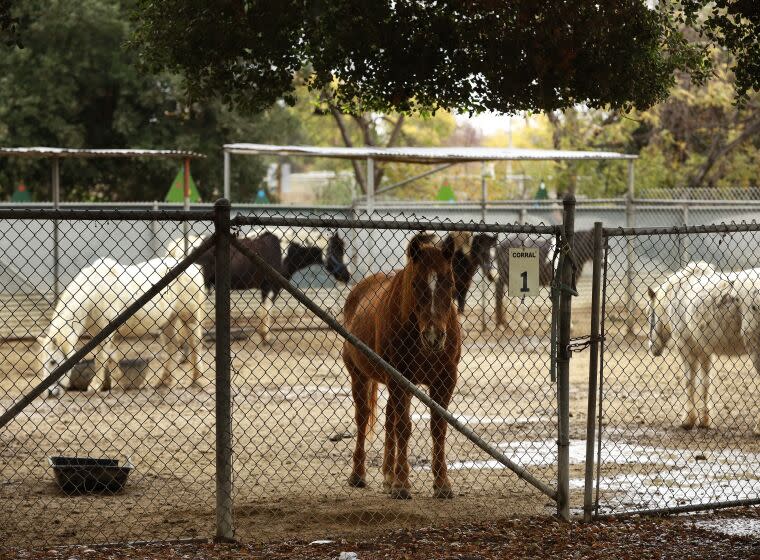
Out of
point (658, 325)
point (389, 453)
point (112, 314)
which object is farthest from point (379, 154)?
point (389, 453)

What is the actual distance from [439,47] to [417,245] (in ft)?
5.53

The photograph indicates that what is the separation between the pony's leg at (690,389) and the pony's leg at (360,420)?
3632mm

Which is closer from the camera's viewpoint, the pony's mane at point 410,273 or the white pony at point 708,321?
the pony's mane at point 410,273

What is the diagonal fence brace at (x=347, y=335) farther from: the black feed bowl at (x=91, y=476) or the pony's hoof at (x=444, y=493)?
the black feed bowl at (x=91, y=476)

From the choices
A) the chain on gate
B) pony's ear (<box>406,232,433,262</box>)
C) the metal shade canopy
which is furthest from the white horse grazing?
the chain on gate

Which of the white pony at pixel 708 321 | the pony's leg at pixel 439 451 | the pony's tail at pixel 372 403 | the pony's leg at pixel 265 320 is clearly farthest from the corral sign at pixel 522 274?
the pony's leg at pixel 265 320

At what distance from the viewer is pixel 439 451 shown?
23.0 feet

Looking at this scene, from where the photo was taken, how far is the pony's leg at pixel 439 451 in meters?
7.00

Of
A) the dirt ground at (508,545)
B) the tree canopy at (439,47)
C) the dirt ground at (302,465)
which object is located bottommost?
the dirt ground at (302,465)

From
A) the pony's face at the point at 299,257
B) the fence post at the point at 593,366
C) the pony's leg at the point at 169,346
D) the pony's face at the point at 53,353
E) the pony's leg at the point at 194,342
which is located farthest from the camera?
the pony's face at the point at 299,257

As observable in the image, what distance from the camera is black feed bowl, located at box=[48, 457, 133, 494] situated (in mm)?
7219

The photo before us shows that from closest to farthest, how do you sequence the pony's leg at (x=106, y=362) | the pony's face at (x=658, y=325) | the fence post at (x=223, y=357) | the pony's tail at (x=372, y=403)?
the fence post at (x=223, y=357), the pony's tail at (x=372, y=403), the pony's face at (x=658, y=325), the pony's leg at (x=106, y=362)

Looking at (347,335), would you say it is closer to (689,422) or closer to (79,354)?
(79,354)

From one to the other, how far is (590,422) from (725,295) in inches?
155
